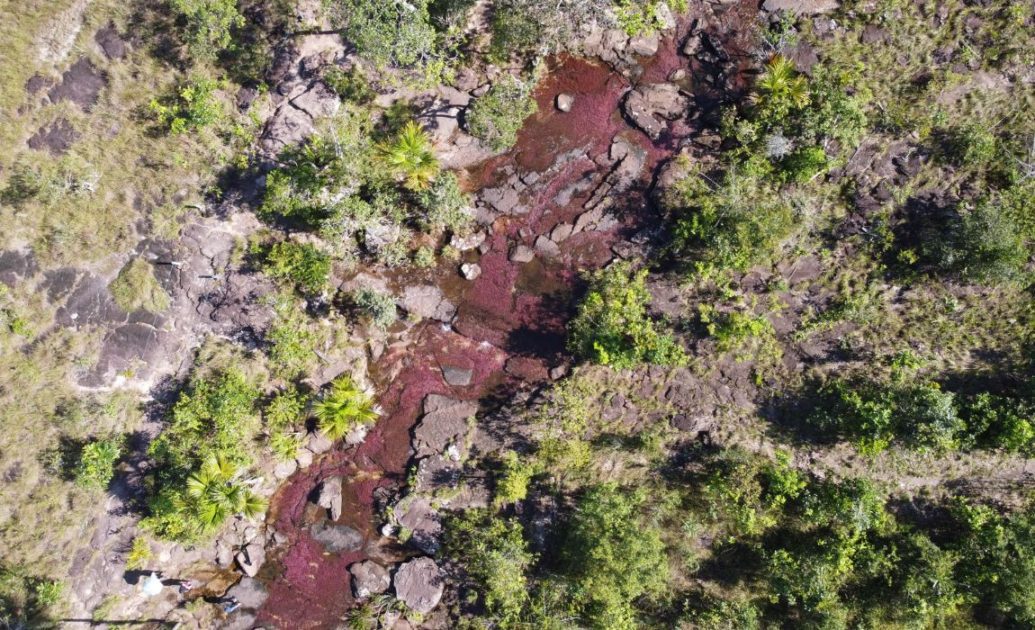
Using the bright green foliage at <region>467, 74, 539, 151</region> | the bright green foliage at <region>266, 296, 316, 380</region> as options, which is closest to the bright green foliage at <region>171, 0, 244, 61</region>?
the bright green foliage at <region>467, 74, 539, 151</region>

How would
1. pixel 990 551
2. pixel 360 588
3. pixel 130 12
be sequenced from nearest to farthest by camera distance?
pixel 990 551
pixel 130 12
pixel 360 588

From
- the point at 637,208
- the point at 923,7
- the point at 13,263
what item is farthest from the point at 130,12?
the point at 923,7

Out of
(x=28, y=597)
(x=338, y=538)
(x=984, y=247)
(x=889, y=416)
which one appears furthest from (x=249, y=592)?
(x=984, y=247)

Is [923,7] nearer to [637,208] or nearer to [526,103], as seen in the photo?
[637,208]

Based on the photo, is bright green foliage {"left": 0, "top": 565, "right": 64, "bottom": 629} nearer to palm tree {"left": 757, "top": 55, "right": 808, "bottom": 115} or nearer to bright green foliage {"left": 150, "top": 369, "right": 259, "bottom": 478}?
bright green foliage {"left": 150, "top": 369, "right": 259, "bottom": 478}

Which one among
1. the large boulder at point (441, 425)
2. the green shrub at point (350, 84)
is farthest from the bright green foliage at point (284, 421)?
the green shrub at point (350, 84)

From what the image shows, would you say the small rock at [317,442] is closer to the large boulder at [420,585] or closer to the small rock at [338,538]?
the small rock at [338,538]
